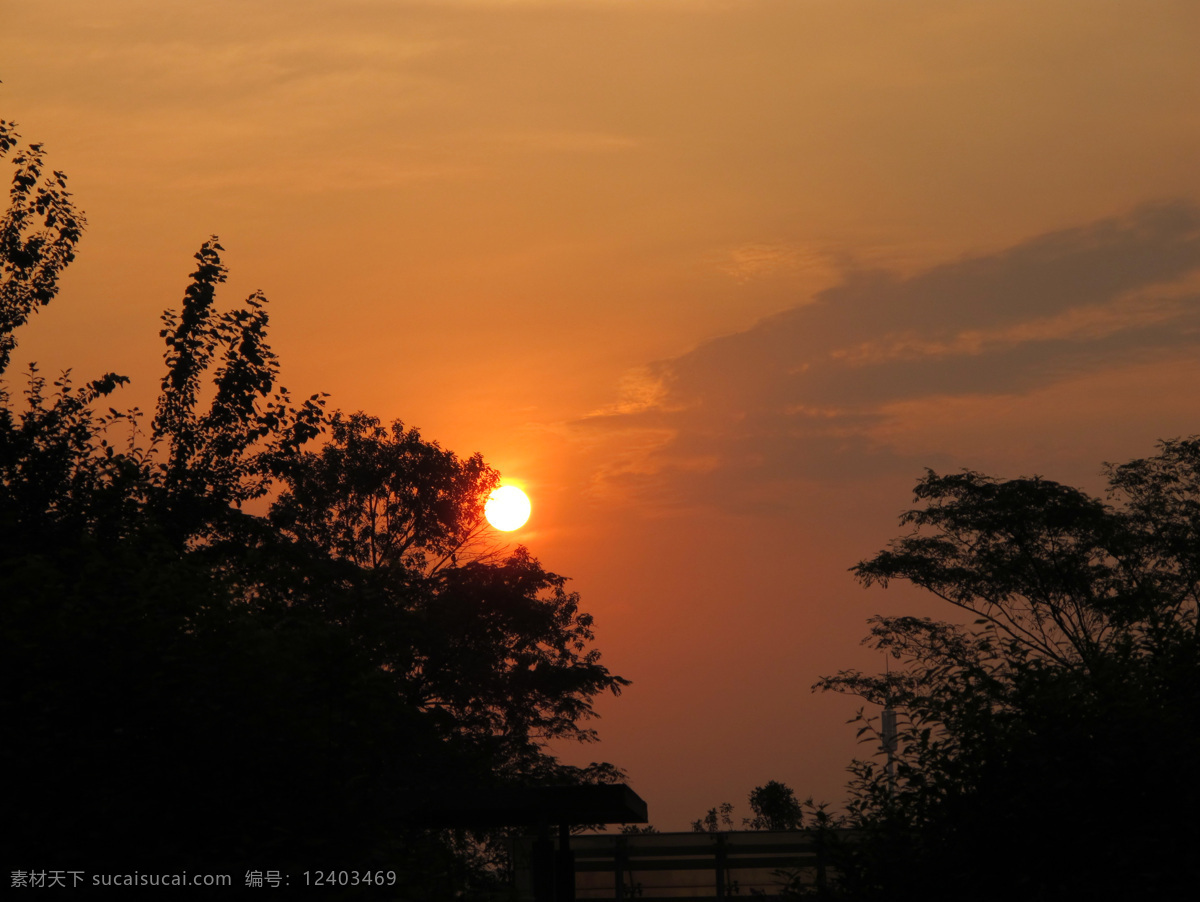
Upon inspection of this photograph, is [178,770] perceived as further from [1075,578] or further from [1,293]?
[1075,578]

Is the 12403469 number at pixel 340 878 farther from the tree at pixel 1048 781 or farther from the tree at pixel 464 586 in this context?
the tree at pixel 464 586

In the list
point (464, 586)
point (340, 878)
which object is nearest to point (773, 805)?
point (464, 586)

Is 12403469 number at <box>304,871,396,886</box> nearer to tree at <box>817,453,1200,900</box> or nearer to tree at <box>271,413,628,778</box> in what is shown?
tree at <box>817,453,1200,900</box>

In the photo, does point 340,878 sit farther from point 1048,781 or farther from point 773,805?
point 773,805

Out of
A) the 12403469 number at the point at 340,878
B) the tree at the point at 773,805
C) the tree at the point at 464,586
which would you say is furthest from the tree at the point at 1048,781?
the tree at the point at 773,805

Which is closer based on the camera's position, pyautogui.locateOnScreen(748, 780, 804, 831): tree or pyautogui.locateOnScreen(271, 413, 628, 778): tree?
pyautogui.locateOnScreen(271, 413, 628, 778): tree

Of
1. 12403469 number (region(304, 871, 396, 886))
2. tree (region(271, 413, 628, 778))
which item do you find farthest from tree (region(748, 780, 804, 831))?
12403469 number (region(304, 871, 396, 886))

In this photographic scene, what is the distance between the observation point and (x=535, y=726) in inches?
1743

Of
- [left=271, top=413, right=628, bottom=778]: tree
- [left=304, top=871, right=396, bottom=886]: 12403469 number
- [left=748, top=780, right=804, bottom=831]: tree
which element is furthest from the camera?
[left=748, top=780, right=804, bottom=831]: tree

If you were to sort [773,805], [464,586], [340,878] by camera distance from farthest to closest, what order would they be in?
[773,805]
[464,586]
[340,878]

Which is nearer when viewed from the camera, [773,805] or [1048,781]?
[1048,781]

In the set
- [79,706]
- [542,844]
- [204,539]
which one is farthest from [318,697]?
[204,539]

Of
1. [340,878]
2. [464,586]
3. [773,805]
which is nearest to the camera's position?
[340,878]

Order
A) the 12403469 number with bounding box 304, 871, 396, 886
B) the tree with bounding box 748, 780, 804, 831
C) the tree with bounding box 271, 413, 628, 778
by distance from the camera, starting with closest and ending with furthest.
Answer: the 12403469 number with bounding box 304, 871, 396, 886
the tree with bounding box 271, 413, 628, 778
the tree with bounding box 748, 780, 804, 831
